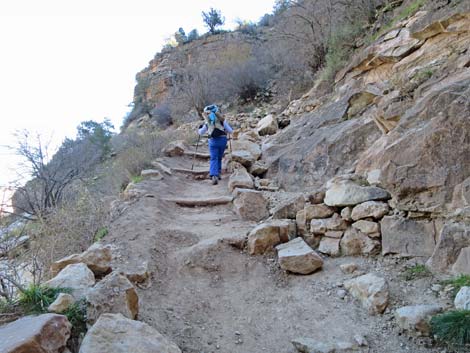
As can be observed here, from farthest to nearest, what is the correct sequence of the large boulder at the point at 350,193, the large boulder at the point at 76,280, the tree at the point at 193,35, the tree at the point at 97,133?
the tree at the point at 193,35
the tree at the point at 97,133
the large boulder at the point at 350,193
the large boulder at the point at 76,280

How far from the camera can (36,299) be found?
2443mm

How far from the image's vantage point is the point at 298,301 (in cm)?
318

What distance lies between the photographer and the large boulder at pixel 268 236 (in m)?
3.93

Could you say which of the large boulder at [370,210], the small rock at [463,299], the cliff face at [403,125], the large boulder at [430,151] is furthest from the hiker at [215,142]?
the small rock at [463,299]

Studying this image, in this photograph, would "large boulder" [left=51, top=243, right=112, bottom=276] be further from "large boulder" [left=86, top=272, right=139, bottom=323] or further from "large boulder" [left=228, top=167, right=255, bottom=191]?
"large boulder" [left=228, top=167, right=255, bottom=191]

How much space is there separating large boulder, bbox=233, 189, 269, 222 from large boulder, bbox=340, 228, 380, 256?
1432 millimetres

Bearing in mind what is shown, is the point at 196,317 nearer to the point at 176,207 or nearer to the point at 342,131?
the point at 176,207

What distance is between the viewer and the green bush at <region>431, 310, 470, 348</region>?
223cm

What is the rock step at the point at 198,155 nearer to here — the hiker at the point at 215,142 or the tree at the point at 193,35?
the hiker at the point at 215,142

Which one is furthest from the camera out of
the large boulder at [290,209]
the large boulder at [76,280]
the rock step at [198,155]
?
the rock step at [198,155]

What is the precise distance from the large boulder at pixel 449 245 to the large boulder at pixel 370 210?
2.07ft

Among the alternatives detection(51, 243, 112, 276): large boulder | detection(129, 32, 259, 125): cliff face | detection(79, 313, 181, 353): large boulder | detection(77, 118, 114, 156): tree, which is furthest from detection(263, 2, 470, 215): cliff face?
detection(129, 32, 259, 125): cliff face

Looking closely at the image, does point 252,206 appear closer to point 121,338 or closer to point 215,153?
point 215,153

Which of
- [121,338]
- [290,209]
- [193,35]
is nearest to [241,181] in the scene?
[290,209]
